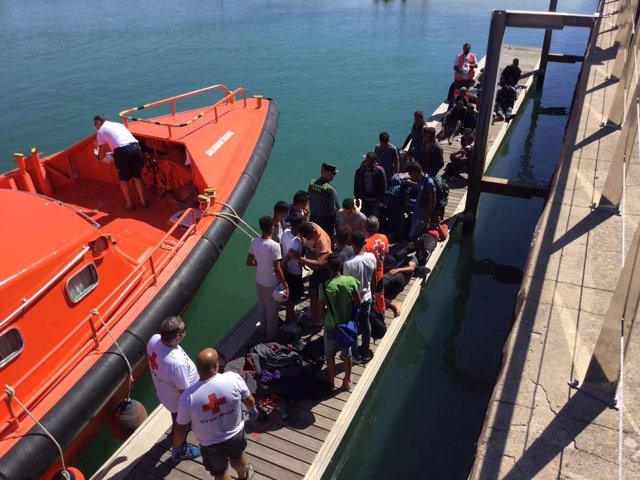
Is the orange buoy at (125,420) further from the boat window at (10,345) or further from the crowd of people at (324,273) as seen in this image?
the boat window at (10,345)

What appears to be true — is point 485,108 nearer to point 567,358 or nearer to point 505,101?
point 567,358

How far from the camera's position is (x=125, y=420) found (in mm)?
5324

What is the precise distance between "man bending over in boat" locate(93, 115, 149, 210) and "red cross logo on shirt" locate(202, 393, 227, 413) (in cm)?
507

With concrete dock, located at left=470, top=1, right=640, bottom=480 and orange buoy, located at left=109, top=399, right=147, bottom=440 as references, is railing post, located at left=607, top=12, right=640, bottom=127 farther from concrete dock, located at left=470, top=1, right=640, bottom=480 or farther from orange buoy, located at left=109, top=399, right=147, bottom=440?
orange buoy, located at left=109, top=399, right=147, bottom=440

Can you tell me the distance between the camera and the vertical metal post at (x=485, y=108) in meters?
8.20

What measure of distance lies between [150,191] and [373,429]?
5299 mm

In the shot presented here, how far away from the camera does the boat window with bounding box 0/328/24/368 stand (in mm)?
4934

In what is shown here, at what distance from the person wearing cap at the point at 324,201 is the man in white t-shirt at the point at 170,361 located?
299 cm

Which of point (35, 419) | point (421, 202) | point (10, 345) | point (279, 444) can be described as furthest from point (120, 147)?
→ point (279, 444)

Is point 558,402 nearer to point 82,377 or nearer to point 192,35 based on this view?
point 82,377

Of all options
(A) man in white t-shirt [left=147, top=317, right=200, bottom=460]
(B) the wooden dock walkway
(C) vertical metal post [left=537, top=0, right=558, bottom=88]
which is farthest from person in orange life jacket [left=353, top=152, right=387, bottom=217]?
(C) vertical metal post [left=537, top=0, right=558, bottom=88]

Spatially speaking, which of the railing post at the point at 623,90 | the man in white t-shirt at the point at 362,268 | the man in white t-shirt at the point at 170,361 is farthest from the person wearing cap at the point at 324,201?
the railing post at the point at 623,90

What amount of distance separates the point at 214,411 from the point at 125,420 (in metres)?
2.01

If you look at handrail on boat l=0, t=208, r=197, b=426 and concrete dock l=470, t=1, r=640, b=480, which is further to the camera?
handrail on boat l=0, t=208, r=197, b=426
